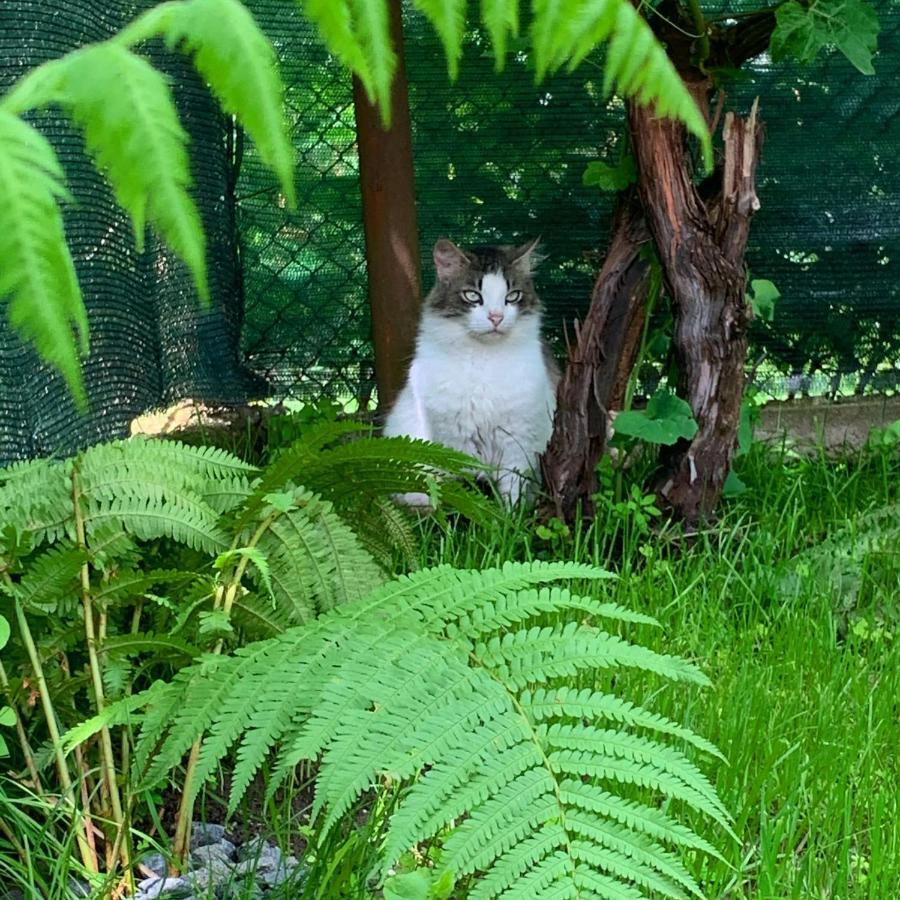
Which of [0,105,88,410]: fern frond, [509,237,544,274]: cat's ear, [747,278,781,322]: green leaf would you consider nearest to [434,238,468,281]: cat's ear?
[509,237,544,274]: cat's ear

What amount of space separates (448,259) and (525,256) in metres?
0.22

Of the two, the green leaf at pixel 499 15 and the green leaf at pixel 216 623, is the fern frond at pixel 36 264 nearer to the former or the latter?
the green leaf at pixel 499 15

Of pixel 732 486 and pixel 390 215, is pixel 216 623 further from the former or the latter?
pixel 390 215

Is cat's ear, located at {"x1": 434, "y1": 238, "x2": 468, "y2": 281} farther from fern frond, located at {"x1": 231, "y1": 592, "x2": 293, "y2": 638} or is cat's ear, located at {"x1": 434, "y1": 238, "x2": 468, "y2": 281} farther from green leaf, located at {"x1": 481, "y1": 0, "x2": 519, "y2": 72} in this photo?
green leaf, located at {"x1": 481, "y1": 0, "x2": 519, "y2": 72}

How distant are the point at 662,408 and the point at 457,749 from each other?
162 cm

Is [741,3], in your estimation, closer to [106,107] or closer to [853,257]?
[853,257]

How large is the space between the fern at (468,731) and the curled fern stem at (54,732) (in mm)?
108

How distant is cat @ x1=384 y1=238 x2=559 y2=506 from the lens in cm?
331

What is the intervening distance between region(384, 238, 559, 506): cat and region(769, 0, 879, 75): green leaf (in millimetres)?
1063

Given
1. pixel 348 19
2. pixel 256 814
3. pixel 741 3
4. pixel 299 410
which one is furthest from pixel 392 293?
pixel 348 19

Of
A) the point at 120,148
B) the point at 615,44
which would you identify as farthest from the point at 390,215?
the point at 120,148

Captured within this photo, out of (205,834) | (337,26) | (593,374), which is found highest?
(337,26)

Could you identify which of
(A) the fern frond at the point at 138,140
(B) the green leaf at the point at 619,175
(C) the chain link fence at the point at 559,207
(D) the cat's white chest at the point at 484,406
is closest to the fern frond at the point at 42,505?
(A) the fern frond at the point at 138,140

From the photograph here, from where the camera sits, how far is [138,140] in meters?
0.56
